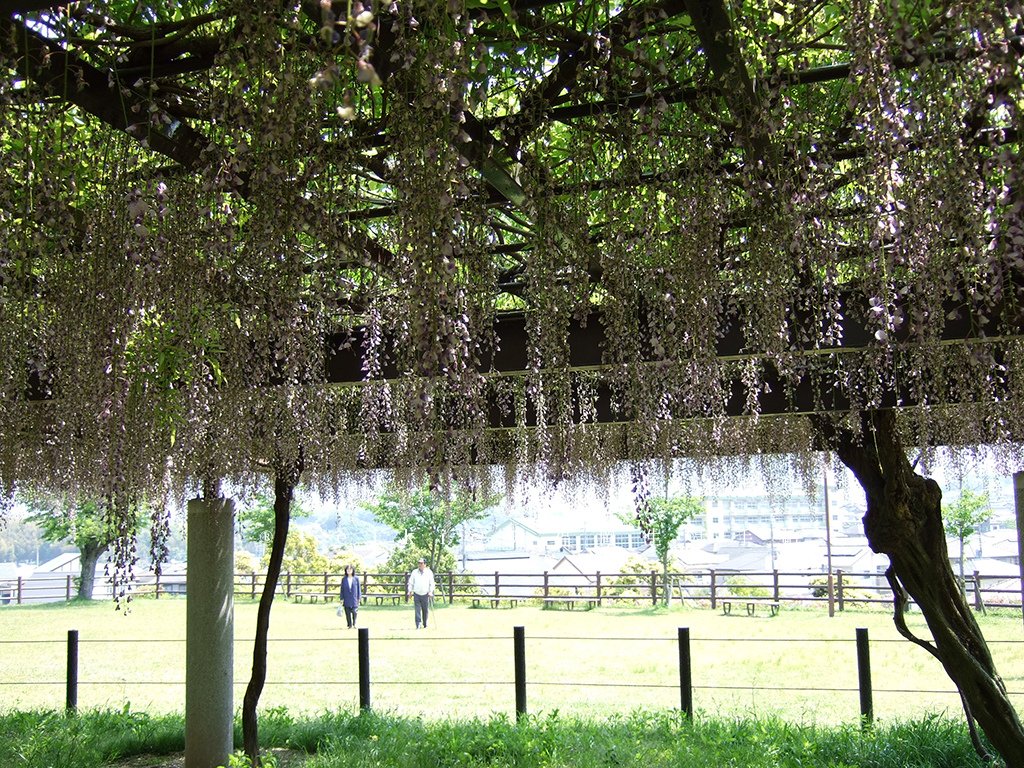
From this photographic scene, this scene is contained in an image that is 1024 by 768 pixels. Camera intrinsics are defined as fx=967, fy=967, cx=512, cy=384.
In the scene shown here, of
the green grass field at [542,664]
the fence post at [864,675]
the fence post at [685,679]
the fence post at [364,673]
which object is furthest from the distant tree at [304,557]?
the fence post at [864,675]

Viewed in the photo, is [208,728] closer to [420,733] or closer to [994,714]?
[420,733]

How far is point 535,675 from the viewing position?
9914 mm

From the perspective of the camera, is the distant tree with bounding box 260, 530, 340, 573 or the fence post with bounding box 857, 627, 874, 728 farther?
the distant tree with bounding box 260, 530, 340, 573

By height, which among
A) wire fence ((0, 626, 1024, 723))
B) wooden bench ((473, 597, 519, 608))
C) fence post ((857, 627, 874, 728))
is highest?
fence post ((857, 627, 874, 728))

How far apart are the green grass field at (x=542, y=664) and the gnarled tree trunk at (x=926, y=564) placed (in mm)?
1882

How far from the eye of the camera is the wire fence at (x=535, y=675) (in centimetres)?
732

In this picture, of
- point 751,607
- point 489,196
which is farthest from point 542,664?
point 489,196

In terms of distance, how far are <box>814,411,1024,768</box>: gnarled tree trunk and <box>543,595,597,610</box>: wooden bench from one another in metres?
10.9

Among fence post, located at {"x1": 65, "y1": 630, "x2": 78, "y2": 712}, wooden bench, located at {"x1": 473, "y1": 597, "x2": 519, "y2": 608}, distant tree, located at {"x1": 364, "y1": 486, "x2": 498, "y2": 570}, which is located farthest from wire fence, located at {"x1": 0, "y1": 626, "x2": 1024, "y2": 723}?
distant tree, located at {"x1": 364, "y1": 486, "x2": 498, "y2": 570}

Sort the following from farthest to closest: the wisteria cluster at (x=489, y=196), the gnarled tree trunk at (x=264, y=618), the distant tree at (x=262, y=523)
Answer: the distant tree at (x=262, y=523), the gnarled tree trunk at (x=264, y=618), the wisteria cluster at (x=489, y=196)

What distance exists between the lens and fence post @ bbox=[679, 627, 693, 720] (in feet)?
21.0

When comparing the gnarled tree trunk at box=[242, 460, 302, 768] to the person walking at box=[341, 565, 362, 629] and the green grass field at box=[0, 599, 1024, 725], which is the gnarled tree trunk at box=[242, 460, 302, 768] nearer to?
the green grass field at box=[0, 599, 1024, 725]

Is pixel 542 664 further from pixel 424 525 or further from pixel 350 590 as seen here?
pixel 424 525

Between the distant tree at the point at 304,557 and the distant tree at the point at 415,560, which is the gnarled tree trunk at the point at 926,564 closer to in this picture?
the distant tree at the point at 415,560
